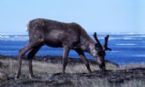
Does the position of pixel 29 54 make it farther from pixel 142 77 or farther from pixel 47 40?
pixel 142 77

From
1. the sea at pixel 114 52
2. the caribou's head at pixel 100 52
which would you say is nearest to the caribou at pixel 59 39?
the caribou's head at pixel 100 52

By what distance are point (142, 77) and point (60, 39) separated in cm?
330

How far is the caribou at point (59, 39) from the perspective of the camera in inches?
866

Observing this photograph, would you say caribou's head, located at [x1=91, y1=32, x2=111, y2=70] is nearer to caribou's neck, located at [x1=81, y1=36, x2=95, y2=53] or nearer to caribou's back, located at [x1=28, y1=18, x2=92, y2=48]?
caribou's neck, located at [x1=81, y1=36, x2=95, y2=53]

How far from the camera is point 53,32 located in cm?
2217

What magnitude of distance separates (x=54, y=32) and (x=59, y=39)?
1.04ft

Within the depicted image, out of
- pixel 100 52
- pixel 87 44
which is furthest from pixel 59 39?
pixel 100 52

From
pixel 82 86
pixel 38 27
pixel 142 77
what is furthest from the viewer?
pixel 38 27

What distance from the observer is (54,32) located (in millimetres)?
22188

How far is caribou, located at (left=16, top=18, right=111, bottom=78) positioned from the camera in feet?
72.2

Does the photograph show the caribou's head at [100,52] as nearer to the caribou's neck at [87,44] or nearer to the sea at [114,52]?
the caribou's neck at [87,44]

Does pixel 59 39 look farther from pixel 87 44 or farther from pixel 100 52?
pixel 100 52

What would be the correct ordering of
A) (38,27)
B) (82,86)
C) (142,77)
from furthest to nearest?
(38,27) < (142,77) < (82,86)

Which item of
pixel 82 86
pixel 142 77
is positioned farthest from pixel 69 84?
pixel 142 77
